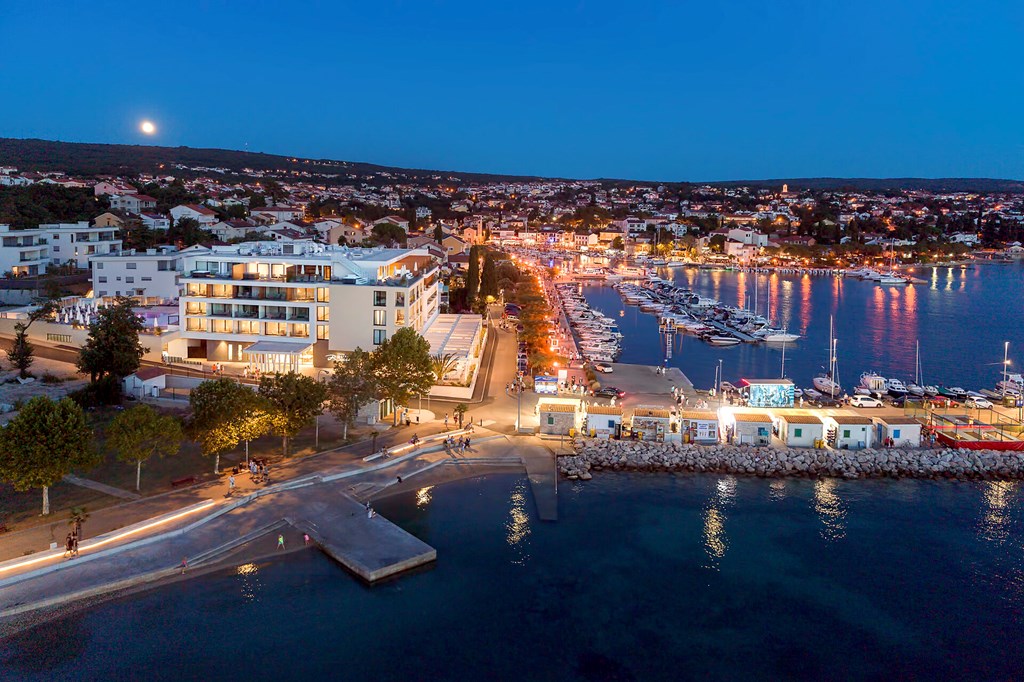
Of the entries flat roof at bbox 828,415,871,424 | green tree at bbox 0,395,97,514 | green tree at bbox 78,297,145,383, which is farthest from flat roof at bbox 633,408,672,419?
green tree at bbox 78,297,145,383

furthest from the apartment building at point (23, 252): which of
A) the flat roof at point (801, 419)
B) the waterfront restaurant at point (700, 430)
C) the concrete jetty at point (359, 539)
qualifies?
the flat roof at point (801, 419)

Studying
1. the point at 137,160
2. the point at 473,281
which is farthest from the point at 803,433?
the point at 137,160

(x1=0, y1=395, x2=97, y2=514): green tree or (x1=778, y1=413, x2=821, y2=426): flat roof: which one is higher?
(x1=0, y1=395, x2=97, y2=514): green tree

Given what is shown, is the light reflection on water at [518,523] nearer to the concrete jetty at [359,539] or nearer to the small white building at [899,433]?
the concrete jetty at [359,539]

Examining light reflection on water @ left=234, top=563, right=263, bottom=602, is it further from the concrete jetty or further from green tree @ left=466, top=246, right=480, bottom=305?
green tree @ left=466, top=246, right=480, bottom=305

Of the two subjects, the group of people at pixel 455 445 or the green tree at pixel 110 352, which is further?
the green tree at pixel 110 352

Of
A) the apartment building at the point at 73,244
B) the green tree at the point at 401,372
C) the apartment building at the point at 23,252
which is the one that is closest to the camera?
the green tree at the point at 401,372

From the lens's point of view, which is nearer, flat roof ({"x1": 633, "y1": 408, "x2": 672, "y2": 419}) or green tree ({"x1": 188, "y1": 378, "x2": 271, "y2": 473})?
green tree ({"x1": 188, "y1": 378, "x2": 271, "y2": 473})

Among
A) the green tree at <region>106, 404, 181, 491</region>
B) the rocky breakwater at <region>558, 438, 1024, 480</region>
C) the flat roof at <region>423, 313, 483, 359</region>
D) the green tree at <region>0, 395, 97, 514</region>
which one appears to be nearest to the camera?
the green tree at <region>0, 395, 97, 514</region>
